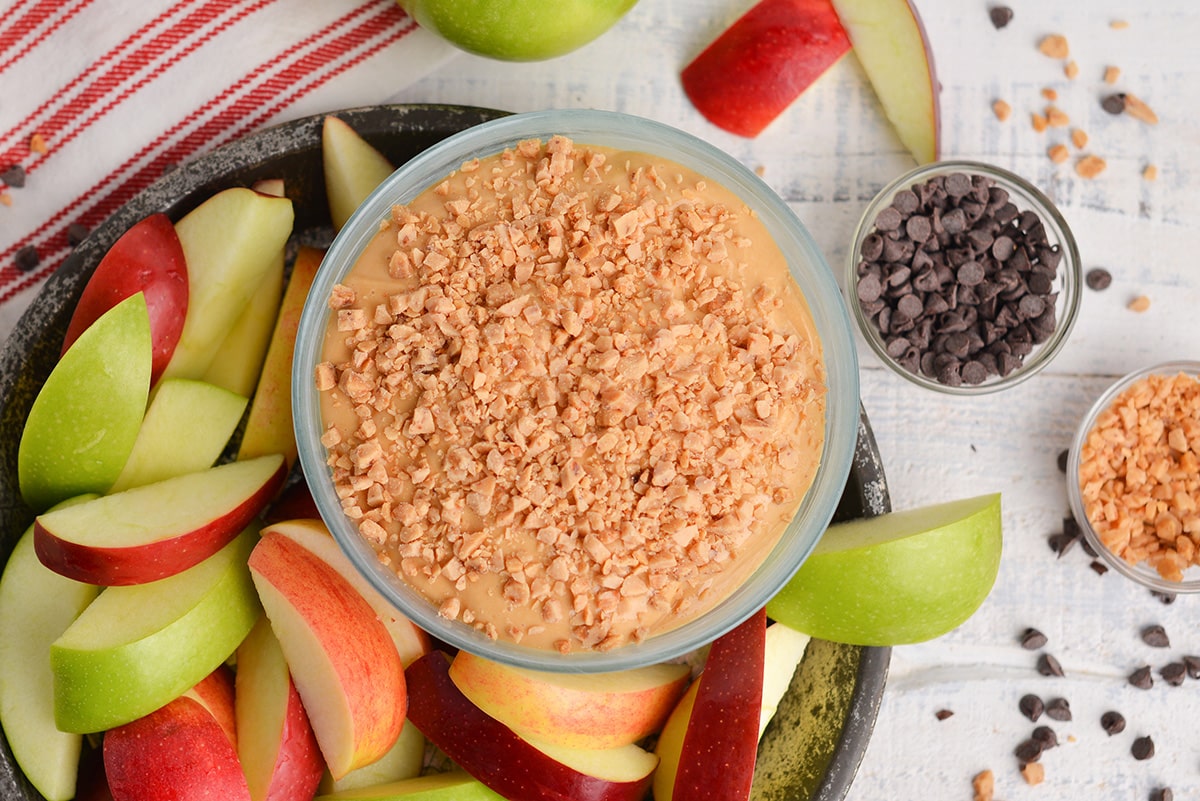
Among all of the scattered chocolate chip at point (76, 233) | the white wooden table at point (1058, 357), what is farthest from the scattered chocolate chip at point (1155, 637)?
the scattered chocolate chip at point (76, 233)

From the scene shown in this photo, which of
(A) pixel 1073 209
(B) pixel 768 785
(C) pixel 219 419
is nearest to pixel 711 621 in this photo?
(B) pixel 768 785

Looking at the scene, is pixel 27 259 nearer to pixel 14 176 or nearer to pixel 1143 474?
pixel 14 176

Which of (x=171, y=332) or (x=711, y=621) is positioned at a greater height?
(x=171, y=332)

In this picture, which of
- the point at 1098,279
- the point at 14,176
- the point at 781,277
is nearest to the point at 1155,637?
the point at 1098,279

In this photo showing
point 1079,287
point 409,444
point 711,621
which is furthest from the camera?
point 1079,287

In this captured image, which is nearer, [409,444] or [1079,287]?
[409,444]

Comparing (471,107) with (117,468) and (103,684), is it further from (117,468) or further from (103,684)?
(103,684)
